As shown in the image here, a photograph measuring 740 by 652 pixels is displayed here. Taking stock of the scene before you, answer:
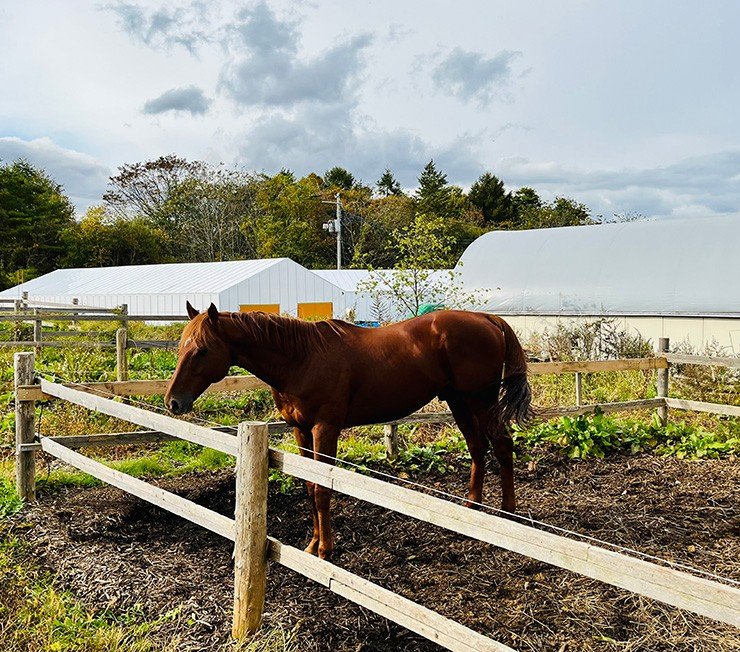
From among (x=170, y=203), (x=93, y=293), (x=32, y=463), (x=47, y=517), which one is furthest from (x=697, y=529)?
(x=170, y=203)

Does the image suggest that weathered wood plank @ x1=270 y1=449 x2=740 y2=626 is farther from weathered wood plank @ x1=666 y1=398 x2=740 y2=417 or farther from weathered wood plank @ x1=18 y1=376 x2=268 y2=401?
weathered wood plank @ x1=666 y1=398 x2=740 y2=417

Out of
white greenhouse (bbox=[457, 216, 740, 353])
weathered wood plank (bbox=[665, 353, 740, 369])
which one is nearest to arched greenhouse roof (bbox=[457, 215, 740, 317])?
white greenhouse (bbox=[457, 216, 740, 353])

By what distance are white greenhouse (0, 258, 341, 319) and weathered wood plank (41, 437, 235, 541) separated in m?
15.2

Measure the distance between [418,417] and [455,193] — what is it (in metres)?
47.7

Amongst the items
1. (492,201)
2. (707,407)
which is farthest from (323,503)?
(492,201)

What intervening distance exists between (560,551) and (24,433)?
4.82 m

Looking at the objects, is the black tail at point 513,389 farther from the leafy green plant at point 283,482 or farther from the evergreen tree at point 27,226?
the evergreen tree at point 27,226

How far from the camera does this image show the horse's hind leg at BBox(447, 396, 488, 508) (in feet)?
17.3

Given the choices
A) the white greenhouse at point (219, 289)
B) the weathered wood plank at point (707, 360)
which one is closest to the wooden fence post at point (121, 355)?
the weathered wood plank at point (707, 360)

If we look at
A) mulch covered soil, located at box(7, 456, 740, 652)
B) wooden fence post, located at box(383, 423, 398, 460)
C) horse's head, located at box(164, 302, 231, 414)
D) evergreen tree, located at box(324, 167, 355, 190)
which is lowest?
mulch covered soil, located at box(7, 456, 740, 652)

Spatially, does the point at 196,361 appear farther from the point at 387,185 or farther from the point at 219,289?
the point at 387,185

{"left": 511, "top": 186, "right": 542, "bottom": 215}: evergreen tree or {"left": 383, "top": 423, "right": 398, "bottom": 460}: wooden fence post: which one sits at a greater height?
{"left": 511, "top": 186, "right": 542, "bottom": 215}: evergreen tree

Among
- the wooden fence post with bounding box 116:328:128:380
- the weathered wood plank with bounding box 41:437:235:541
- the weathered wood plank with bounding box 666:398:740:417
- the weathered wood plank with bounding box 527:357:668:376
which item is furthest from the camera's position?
the wooden fence post with bounding box 116:328:128:380

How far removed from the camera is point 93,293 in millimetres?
27297
